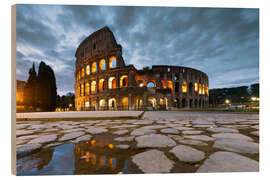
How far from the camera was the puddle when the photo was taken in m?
0.88

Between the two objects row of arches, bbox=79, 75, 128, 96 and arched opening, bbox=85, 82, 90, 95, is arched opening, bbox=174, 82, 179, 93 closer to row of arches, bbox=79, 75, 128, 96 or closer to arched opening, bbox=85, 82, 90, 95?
row of arches, bbox=79, 75, 128, 96

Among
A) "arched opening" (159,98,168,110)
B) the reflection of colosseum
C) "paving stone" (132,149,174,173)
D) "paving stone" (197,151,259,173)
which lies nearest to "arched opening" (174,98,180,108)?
the reflection of colosseum

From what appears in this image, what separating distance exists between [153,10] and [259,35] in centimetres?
223

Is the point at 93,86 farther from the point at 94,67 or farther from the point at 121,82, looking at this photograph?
the point at 121,82

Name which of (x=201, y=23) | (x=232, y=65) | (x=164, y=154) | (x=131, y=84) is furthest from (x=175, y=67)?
(x=164, y=154)

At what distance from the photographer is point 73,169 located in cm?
89

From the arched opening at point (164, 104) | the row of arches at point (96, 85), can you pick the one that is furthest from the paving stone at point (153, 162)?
the row of arches at point (96, 85)

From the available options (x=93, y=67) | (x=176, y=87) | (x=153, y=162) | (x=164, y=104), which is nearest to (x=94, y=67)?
(x=93, y=67)

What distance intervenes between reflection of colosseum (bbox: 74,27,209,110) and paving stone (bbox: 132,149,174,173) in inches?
432

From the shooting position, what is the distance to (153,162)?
934 millimetres

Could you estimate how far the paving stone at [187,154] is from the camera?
952 mm

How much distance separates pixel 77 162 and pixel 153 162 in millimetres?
694

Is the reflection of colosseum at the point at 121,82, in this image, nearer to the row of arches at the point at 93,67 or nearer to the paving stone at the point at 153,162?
the row of arches at the point at 93,67

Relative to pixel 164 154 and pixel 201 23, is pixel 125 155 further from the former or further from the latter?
pixel 201 23
